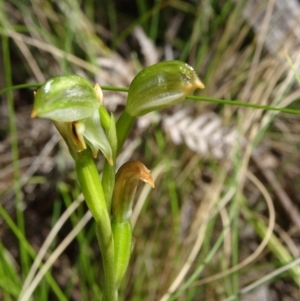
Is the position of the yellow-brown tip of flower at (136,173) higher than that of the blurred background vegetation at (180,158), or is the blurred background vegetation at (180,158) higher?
the yellow-brown tip of flower at (136,173)

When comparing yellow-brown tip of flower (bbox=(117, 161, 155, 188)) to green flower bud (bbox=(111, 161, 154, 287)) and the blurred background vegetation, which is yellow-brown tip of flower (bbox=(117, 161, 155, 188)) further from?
the blurred background vegetation

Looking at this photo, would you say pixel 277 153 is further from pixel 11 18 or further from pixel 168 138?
pixel 11 18

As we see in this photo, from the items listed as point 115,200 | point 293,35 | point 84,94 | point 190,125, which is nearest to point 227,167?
point 190,125

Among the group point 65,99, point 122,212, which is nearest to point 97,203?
point 122,212

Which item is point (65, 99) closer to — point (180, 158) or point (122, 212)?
point (122, 212)

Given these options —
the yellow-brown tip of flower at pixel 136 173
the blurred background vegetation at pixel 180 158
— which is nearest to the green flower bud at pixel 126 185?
the yellow-brown tip of flower at pixel 136 173

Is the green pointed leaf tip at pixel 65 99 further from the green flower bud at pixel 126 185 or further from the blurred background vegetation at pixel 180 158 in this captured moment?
the blurred background vegetation at pixel 180 158

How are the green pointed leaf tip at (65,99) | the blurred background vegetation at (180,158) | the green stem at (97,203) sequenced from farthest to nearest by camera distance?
the blurred background vegetation at (180,158), the green stem at (97,203), the green pointed leaf tip at (65,99)
